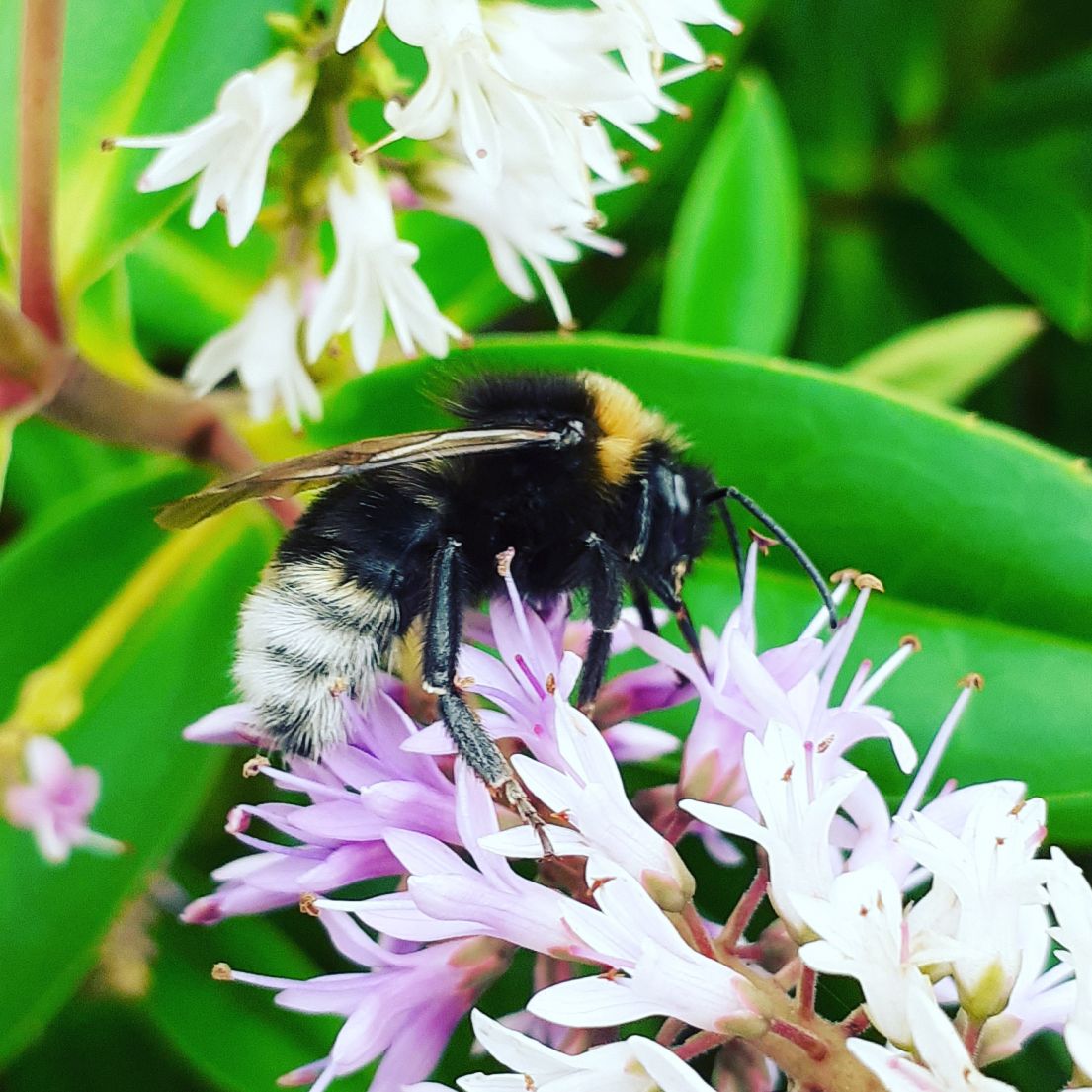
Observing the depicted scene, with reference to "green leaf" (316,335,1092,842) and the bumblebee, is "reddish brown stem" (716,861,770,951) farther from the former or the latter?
"green leaf" (316,335,1092,842)

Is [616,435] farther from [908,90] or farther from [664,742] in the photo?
[908,90]

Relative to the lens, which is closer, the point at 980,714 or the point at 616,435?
the point at 616,435

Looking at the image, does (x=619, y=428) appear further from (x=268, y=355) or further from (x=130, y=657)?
(x=130, y=657)

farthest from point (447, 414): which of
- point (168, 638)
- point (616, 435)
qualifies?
point (168, 638)

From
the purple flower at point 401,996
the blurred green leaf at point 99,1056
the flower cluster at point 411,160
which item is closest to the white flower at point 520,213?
the flower cluster at point 411,160

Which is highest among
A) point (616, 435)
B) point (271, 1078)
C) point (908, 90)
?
point (908, 90)

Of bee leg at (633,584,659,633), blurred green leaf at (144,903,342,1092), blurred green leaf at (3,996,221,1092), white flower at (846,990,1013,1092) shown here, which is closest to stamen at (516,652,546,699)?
bee leg at (633,584,659,633)

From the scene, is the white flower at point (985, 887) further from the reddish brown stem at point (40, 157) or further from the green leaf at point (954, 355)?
the green leaf at point (954, 355)
